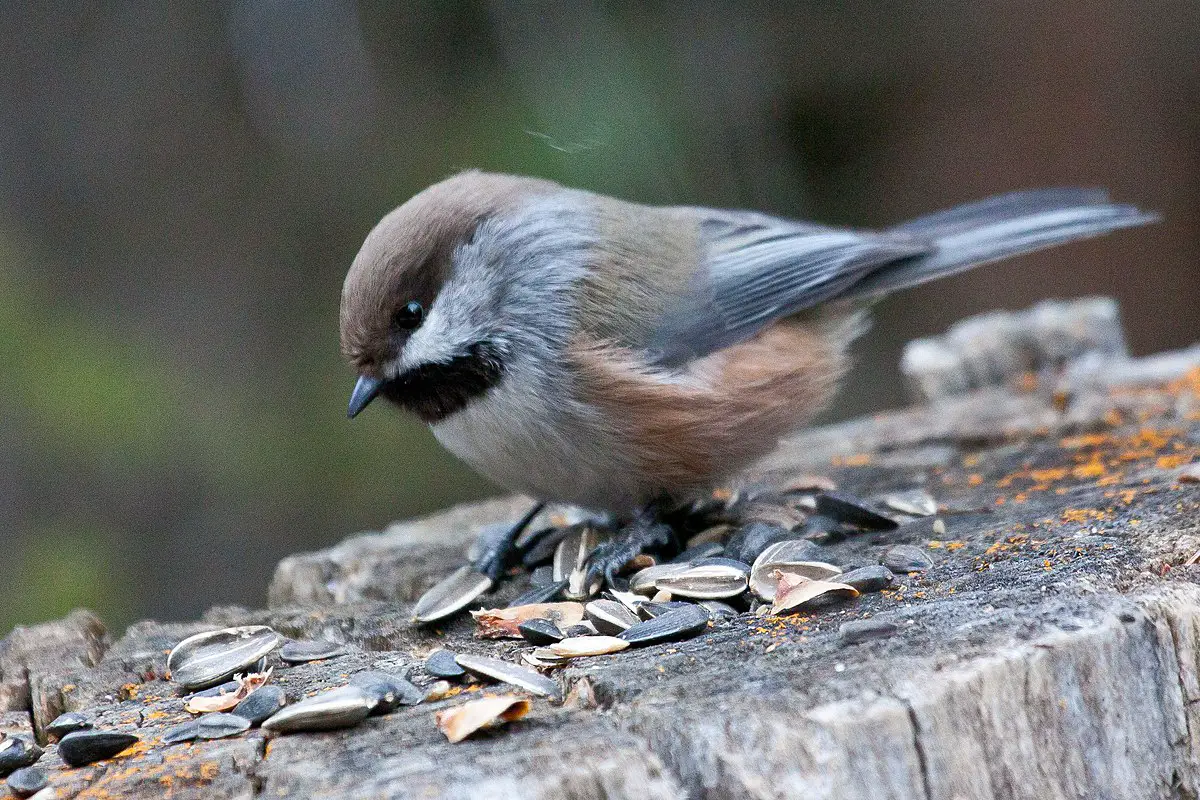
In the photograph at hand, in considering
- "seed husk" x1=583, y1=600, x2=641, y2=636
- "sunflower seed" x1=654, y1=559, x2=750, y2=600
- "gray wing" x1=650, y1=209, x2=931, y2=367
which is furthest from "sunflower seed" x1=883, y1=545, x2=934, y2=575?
"gray wing" x1=650, y1=209, x2=931, y2=367

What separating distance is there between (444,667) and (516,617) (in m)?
0.35

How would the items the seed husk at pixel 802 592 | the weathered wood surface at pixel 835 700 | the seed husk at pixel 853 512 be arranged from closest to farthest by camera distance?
the weathered wood surface at pixel 835 700
the seed husk at pixel 802 592
the seed husk at pixel 853 512

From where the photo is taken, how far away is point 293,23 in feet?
17.8

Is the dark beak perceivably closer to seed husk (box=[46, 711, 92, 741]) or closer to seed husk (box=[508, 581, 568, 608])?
seed husk (box=[508, 581, 568, 608])

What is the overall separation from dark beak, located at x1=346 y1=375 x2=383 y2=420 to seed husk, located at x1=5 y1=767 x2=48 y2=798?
1.13m

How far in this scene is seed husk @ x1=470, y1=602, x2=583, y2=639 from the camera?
228 centimetres

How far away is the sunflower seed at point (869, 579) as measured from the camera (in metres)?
2.15

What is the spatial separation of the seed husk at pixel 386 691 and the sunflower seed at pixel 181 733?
10.3 inches

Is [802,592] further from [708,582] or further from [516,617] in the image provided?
[516,617]

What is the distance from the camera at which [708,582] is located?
2.37 meters

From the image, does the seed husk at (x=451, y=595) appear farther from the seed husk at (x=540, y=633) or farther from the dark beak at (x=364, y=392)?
the dark beak at (x=364, y=392)

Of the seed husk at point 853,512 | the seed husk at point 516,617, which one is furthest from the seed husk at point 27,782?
the seed husk at point 853,512

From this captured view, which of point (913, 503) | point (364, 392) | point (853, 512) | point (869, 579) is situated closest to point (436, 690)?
point (869, 579)

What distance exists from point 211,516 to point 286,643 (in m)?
3.35
